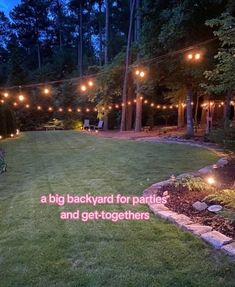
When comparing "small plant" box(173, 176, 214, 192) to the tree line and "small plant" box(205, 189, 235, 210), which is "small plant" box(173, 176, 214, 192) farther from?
the tree line

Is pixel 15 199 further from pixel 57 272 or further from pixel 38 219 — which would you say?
pixel 57 272

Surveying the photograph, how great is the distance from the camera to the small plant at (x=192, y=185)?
5.07m

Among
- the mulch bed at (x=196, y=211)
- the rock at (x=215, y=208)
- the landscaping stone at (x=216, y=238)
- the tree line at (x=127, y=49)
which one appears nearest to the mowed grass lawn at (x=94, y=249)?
the landscaping stone at (x=216, y=238)

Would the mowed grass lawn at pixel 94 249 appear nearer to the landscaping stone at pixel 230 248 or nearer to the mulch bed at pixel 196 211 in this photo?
the landscaping stone at pixel 230 248

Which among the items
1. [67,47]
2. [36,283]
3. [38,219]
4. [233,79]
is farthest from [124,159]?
[67,47]

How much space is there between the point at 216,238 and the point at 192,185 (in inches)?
72.3

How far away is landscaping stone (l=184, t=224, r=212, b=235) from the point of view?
3.55 meters

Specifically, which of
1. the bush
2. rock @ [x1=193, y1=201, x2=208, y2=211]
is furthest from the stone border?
the bush

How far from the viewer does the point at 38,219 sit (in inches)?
162

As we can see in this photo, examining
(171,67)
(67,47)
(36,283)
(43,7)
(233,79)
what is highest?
(43,7)

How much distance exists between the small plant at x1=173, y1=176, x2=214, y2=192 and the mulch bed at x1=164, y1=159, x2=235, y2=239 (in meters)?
0.07

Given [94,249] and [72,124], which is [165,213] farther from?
[72,124]

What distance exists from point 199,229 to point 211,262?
665mm

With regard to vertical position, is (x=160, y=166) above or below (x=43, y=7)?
below
